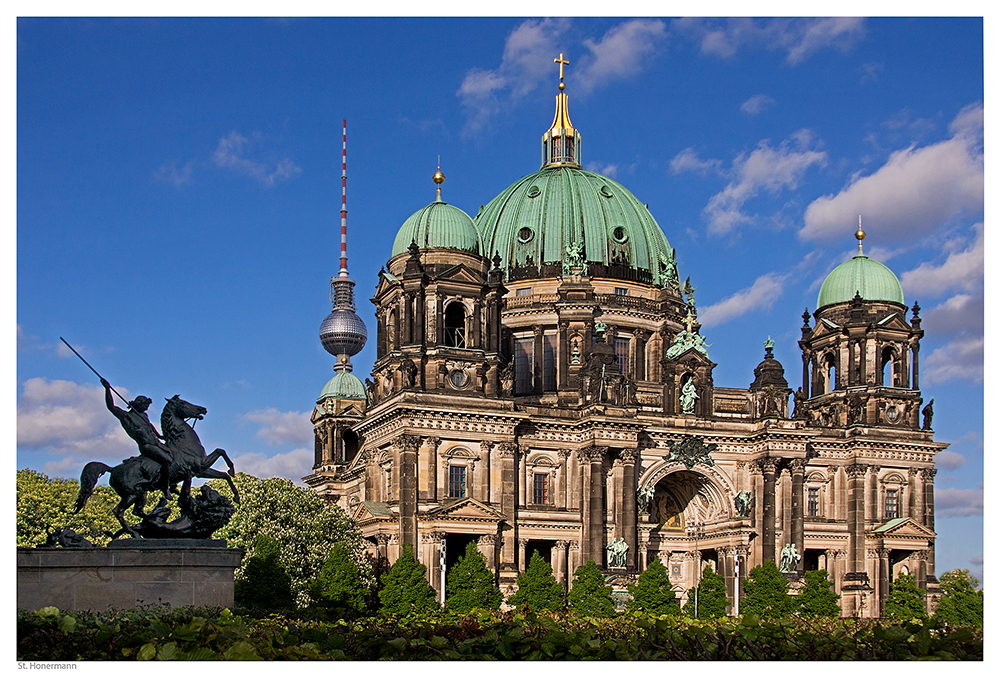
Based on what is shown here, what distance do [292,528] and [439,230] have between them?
24.6m

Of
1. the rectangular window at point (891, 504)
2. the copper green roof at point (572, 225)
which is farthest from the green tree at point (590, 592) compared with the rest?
the copper green roof at point (572, 225)

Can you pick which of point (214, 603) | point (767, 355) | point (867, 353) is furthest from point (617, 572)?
point (214, 603)

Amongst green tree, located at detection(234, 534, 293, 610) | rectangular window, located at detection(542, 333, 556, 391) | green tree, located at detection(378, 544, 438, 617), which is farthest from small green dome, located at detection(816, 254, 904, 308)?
green tree, located at detection(234, 534, 293, 610)

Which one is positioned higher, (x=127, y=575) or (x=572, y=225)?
(x=572, y=225)

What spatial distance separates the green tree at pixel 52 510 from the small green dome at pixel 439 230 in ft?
97.7

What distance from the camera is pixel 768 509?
82.3m

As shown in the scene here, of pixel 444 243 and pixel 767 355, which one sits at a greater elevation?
pixel 444 243

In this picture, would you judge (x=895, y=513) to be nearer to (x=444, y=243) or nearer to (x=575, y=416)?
(x=575, y=416)

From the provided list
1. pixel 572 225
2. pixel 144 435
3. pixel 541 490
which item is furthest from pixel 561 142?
pixel 144 435

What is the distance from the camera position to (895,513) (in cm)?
8819

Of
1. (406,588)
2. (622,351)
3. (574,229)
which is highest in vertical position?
(574,229)

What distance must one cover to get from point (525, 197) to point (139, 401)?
2585 inches

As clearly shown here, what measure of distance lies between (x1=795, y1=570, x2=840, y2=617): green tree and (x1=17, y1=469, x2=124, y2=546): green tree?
4885cm

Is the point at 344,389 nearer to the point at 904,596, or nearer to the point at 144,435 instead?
the point at 904,596
